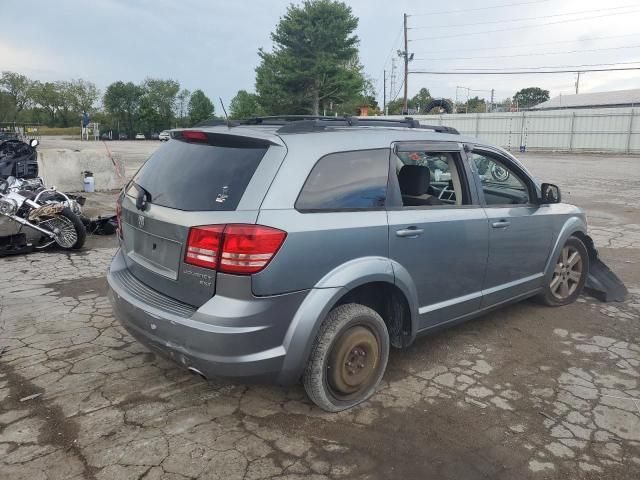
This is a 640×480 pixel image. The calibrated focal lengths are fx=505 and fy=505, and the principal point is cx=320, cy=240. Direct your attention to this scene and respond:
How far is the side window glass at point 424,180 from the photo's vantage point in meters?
3.52

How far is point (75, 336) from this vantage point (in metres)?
4.13

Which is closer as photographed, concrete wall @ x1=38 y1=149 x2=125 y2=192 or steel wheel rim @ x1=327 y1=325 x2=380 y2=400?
steel wheel rim @ x1=327 y1=325 x2=380 y2=400

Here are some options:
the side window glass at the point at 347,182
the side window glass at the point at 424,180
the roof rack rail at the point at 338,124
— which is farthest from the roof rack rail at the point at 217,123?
the side window glass at the point at 424,180

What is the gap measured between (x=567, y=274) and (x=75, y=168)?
1108 cm

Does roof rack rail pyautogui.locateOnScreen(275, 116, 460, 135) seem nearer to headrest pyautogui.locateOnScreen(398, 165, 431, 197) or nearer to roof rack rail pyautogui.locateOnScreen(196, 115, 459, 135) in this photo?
roof rack rail pyautogui.locateOnScreen(196, 115, 459, 135)

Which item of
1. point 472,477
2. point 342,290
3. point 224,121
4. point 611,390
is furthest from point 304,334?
point 611,390

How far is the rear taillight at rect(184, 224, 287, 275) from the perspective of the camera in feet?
8.43

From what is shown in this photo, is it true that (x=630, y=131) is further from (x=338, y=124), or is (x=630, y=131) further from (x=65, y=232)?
(x=338, y=124)

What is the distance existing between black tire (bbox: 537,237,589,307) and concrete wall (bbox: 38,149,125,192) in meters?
10.8

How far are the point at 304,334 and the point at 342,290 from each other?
33 centimetres

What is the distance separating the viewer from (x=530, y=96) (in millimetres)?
100500

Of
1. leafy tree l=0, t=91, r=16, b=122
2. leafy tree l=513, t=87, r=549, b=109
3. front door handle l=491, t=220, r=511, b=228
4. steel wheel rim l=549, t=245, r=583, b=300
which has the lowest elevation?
steel wheel rim l=549, t=245, r=583, b=300

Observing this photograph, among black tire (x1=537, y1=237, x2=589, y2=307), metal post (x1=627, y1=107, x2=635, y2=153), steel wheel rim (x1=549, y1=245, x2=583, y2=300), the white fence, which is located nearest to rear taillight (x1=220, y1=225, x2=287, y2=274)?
black tire (x1=537, y1=237, x2=589, y2=307)

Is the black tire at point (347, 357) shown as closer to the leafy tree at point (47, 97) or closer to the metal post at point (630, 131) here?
the metal post at point (630, 131)
